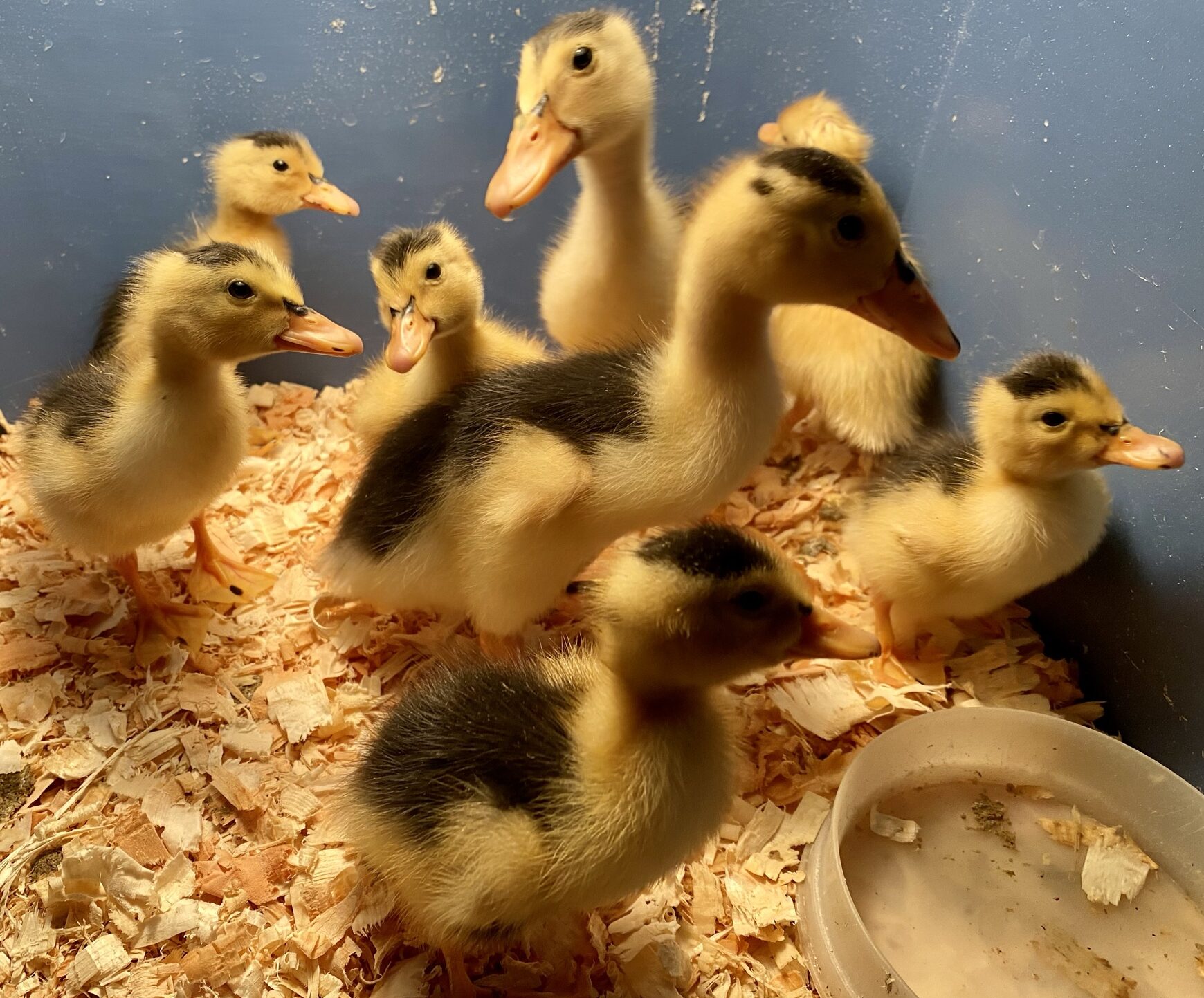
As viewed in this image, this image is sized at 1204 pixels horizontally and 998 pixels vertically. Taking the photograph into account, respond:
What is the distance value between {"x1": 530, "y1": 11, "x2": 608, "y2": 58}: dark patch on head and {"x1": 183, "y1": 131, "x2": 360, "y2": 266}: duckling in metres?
0.53

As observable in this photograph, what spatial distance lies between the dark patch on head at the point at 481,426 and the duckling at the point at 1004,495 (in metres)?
0.48

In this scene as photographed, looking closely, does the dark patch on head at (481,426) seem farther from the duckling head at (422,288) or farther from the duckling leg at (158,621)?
the duckling leg at (158,621)

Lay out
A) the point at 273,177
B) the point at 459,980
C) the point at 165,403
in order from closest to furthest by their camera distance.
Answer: the point at 459,980
the point at 165,403
the point at 273,177

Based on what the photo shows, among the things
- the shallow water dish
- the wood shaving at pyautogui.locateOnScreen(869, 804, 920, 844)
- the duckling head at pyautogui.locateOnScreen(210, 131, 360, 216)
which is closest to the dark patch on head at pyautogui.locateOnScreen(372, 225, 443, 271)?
the duckling head at pyautogui.locateOnScreen(210, 131, 360, 216)

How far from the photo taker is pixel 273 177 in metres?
1.70

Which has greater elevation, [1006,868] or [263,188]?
[263,188]

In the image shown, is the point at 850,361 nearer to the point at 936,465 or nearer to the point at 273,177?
the point at 936,465

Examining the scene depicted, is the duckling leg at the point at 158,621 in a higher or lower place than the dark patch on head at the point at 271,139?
lower

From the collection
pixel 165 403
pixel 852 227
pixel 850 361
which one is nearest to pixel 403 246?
pixel 165 403

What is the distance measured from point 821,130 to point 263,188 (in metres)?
1.05

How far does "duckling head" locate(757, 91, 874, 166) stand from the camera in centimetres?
165

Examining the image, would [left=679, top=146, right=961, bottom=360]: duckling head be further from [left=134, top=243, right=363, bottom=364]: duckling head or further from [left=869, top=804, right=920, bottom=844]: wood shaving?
[left=869, top=804, right=920, bottom=844]: wood shaving

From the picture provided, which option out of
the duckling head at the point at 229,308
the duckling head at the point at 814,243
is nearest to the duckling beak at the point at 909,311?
the duckling head at the point at 814,243

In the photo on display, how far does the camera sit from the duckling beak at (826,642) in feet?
3.32
